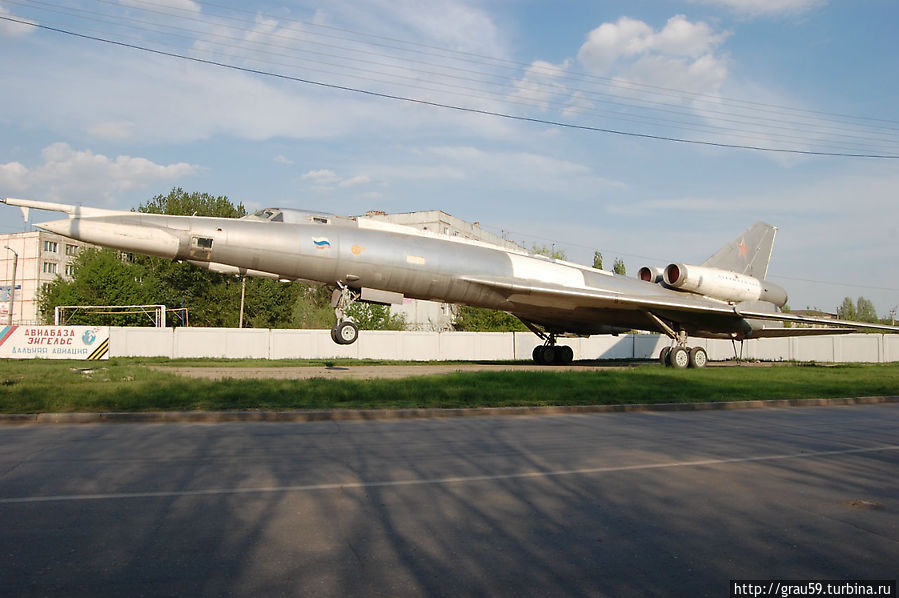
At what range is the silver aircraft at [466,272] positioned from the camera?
15447 mm

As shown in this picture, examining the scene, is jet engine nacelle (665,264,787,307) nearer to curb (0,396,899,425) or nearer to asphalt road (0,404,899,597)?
curb (0,396,899,425)

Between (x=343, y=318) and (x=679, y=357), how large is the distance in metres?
12.4

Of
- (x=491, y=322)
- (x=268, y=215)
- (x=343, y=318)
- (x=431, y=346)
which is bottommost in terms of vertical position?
(x=431, y=346)

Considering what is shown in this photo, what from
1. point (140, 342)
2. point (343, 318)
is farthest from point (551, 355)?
point (140, 342)

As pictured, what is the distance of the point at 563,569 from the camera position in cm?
404

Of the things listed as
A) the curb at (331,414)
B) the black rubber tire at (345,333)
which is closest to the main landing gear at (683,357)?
the curb at (331,414)

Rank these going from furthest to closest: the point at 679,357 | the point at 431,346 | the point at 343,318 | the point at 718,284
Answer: the point at 431,346
the point at 718,284
the point at 679,357
the point at 343,318

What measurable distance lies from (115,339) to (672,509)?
3196cm

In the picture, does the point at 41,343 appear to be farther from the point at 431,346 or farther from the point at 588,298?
the point at 588,298

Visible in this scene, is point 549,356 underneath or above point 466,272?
underneath

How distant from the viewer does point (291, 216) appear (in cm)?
1716

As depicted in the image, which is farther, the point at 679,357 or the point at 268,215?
the point at 679,357

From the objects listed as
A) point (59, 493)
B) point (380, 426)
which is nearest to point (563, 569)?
point (59, 493)

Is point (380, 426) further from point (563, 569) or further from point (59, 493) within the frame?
point (563, 569)
